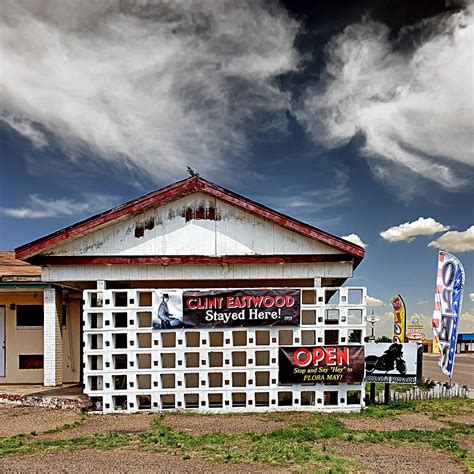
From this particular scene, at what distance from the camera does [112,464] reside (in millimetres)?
7805

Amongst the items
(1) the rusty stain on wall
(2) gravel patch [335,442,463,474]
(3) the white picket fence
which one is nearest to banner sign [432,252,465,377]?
(3) the white picket fence

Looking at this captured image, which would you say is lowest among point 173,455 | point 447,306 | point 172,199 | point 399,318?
point 399,318

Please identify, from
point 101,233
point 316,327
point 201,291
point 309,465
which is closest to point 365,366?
point 316,327

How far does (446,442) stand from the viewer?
368 inches

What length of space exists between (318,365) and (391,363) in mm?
2159

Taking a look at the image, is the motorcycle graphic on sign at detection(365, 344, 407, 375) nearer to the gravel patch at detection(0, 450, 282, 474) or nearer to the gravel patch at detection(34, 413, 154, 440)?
the gravel patch at detection(34, 413, 154, 440)

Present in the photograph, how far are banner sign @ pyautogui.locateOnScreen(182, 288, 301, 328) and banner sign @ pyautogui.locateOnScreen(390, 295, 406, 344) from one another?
883 inches

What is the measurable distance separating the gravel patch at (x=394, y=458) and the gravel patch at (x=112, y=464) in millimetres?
1613

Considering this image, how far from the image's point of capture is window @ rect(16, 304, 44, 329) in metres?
16.8

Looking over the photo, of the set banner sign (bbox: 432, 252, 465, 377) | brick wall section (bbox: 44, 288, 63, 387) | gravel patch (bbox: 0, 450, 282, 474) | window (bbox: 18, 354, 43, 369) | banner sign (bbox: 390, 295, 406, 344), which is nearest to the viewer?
gravel patch (bbox: 0, 450, 282, 474)

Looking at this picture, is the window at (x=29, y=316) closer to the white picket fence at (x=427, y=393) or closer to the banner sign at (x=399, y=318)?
Answer: the white picket fence at (x=427, y=393)

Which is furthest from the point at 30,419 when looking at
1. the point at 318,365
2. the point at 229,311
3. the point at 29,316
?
the point at 318,365

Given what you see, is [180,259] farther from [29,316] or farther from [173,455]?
[29,316]

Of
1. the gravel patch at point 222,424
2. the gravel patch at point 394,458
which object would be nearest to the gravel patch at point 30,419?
the gravel patch at point 222,424
